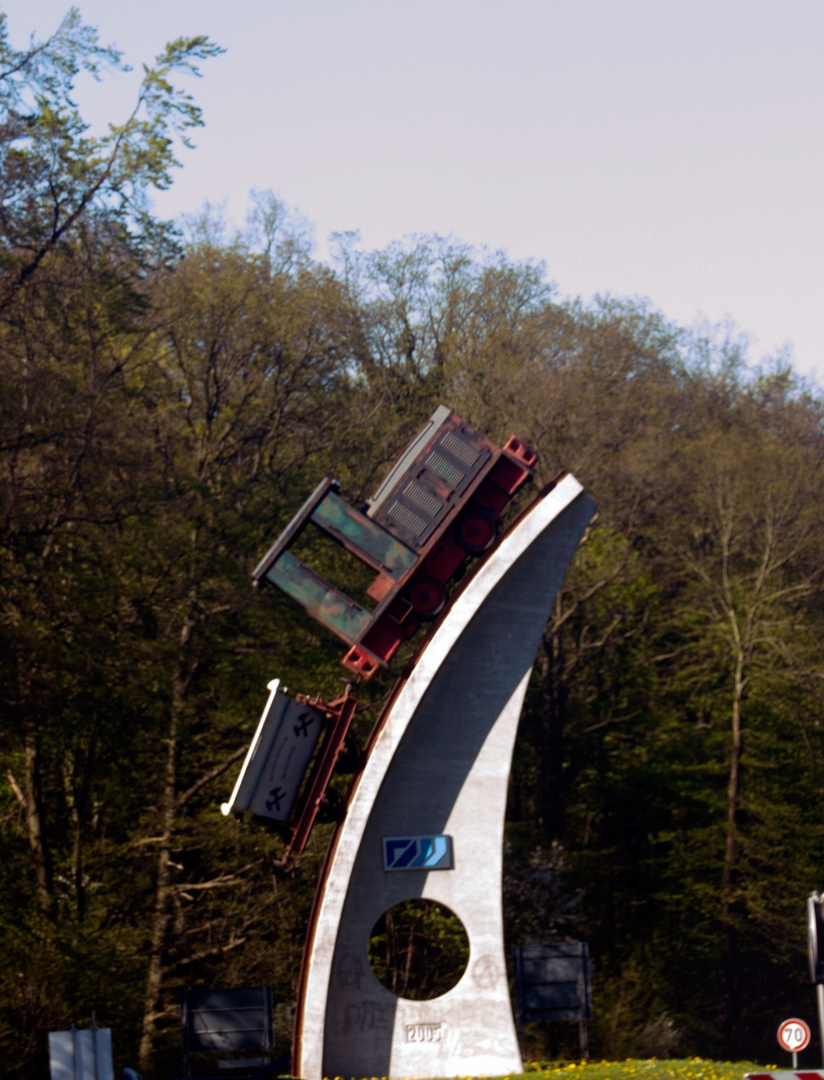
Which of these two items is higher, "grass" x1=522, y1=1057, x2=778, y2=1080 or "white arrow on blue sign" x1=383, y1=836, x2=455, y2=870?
"white arrow on blue sign" x1=383, y1=836, x2=455, y2=870

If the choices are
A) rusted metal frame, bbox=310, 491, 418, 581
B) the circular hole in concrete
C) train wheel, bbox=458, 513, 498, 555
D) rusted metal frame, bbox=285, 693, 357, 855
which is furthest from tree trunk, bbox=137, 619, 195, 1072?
train wheel, bbox=458, 513, 498, 555

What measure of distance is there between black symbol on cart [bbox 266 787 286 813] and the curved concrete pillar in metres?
0.78

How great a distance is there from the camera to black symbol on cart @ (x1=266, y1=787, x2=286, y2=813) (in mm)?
12500

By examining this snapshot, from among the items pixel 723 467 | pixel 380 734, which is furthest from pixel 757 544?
pixel 380 734

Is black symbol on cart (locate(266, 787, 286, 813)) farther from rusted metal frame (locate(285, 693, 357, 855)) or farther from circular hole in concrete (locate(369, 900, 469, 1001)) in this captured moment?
circular hole in concrete (locate(369, 900, 469, 1001))

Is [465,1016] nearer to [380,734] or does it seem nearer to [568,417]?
[380,734]

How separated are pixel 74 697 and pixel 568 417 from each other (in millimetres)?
13310

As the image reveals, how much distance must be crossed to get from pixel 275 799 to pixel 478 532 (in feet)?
12.1

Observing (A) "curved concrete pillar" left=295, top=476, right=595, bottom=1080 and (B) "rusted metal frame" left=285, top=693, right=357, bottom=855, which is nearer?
(A) "curved concrete pillar" left=295, top=476, right=595, bottom=1080

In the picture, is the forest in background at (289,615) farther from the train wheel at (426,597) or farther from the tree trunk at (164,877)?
the train wheel at (426,597)

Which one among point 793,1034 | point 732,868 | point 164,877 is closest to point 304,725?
point 793,1034

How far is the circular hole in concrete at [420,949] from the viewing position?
24109 mm

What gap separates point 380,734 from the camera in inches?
507

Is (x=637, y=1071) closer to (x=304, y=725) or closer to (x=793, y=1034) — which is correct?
(x=793, y=1034)
